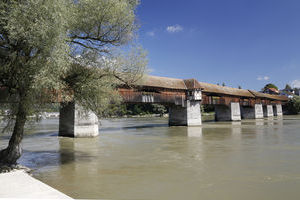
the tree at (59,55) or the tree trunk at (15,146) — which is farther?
the tree trunk at (15,146)

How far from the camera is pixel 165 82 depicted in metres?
27.2

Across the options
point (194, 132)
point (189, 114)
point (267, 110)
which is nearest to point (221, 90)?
point (189, 114)

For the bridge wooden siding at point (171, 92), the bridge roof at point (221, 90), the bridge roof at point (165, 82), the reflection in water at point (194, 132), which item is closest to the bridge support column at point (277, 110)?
the bridge roof at point (221, 90)

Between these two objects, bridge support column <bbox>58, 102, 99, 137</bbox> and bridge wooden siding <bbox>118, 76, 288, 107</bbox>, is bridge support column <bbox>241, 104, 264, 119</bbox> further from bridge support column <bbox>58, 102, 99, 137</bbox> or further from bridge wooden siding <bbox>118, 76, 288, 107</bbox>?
bridge support column <bbox>58, 102, 99, 137</bbox>

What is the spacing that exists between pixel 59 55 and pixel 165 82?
836 inches

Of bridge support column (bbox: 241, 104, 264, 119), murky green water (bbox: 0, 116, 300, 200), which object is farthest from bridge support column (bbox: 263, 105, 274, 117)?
murky green water (bbox: 0, 116, 300, 200)

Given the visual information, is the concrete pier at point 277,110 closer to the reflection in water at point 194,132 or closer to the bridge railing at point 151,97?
the bridge railing at point 151,97

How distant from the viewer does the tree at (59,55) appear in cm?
628

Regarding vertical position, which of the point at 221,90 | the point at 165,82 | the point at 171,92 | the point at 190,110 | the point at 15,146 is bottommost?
the point at 15,146

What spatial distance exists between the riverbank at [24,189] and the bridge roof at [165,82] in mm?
19048

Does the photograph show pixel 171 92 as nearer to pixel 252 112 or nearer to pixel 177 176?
pixel 177 176

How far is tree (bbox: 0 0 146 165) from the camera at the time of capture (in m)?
6.28

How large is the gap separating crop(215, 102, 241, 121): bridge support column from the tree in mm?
31835

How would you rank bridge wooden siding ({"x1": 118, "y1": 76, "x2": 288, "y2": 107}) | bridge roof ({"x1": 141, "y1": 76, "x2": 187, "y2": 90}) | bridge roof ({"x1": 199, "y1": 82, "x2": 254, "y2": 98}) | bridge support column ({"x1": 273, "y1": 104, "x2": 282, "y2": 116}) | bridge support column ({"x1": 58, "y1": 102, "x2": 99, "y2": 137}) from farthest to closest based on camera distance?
bridge support column ({"x1": 273, "y1": 104, "x2": 282, "y2": 116})
bridge roof ({"x1": 199, "y1": 82, "x2": 254, "y2": 98})
bridge roof ({"x1": 141, "y1": 76, "x2": 187, "y2": 90})
bridge wooden siding ({"x1": 118, "y1": 76, "x2": 288, "y2": 107})
bridge support column ({"x1": 58, "y1": 102, "x2": 99, "y2": 137})
